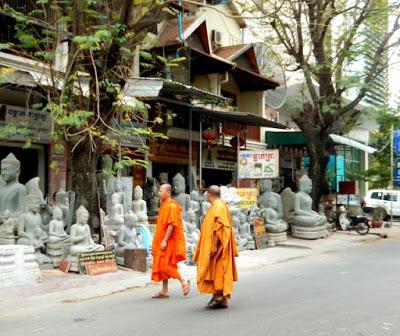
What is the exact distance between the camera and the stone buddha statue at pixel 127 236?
1123 centimetres

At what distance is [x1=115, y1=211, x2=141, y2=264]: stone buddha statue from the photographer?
36.8 ft

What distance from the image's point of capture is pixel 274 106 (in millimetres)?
24828

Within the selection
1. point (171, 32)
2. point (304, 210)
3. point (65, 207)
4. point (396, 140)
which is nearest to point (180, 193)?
point (65, 207)

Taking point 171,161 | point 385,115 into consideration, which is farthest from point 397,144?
point 171,161

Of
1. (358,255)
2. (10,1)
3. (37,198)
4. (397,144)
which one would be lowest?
(358,255)

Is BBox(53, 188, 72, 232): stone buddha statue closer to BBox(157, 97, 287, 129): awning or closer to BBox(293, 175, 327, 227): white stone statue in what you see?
BBox(157, 97, 287, 129): awning

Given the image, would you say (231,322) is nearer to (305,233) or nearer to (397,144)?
(305,233)

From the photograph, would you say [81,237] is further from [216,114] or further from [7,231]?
[216,114]

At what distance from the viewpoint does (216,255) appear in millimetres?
7215

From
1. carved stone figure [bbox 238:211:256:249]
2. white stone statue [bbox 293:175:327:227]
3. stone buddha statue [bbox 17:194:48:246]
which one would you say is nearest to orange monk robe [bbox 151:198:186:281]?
stone buddha statue [bbox 17:194:48:246]

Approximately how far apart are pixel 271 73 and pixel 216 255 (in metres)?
17.5

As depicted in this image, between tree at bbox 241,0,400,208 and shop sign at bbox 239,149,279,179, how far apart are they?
3.64 m

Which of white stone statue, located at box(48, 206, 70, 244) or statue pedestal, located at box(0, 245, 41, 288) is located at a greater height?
→ white stone statue, located at box(48, 206, 70, 244)

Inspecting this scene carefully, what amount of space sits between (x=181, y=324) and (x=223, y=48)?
17551 mm
